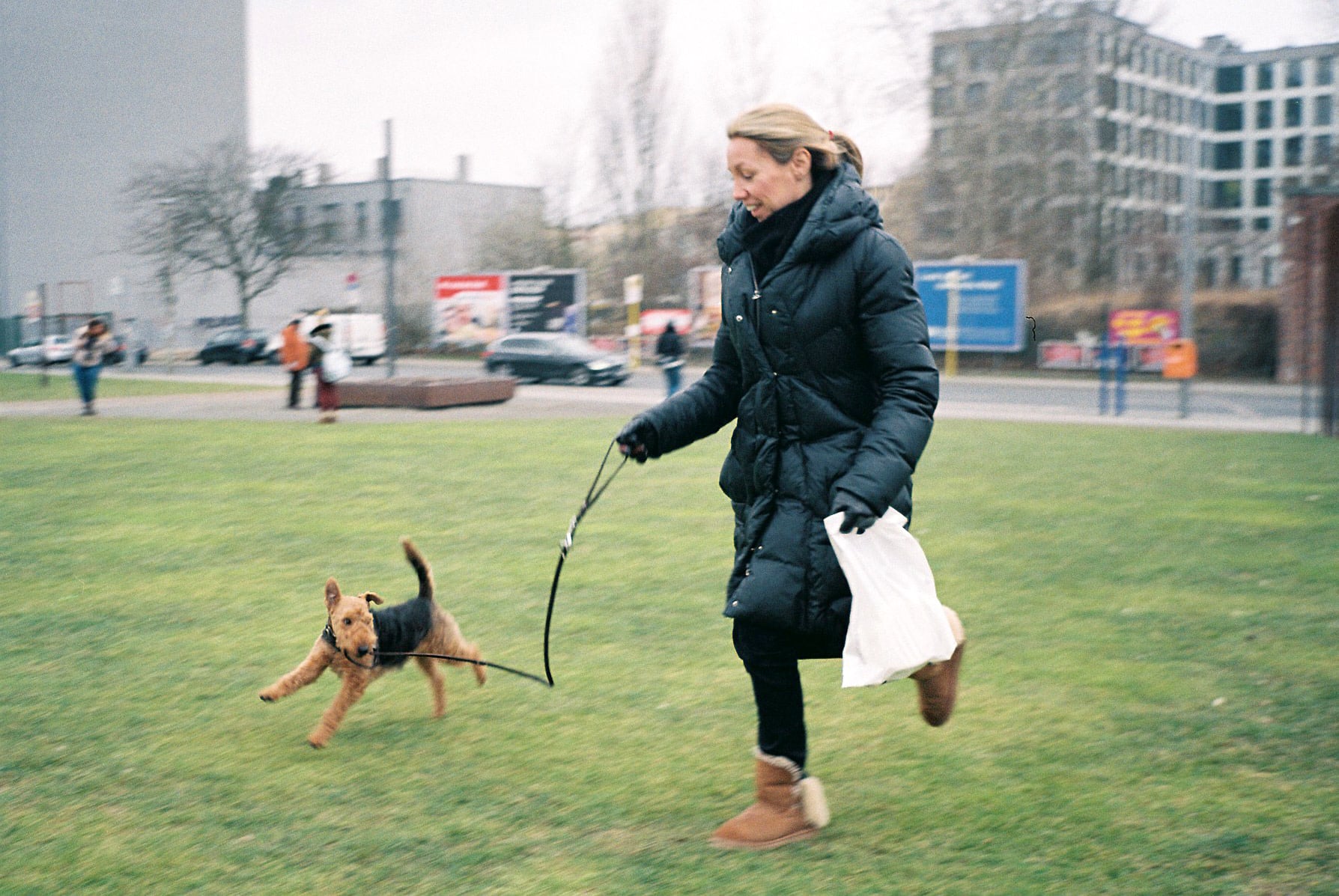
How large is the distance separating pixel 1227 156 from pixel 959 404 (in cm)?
8934

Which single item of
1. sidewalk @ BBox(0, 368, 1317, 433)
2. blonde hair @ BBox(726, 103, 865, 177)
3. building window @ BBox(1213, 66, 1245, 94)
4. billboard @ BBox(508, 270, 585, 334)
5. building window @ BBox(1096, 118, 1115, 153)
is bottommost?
sidewalk @ BBox(0, 368, 1317, 433)

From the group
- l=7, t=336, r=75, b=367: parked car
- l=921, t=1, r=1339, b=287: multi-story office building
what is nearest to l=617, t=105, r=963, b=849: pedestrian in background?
l=921, t=1, r=1339, b=287: multi-story office building

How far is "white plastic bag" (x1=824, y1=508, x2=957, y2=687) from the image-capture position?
326cm

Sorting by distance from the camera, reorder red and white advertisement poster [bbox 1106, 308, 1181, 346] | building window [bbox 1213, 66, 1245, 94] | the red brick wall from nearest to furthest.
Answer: the red brick wall < red and white advertisement poster [bbox 1106, 308, 1181, 346] < building window [bbox 1213, 66, 1245, 94]

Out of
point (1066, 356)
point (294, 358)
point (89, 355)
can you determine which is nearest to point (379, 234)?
point (1066, 356)

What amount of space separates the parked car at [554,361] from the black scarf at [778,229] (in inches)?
1155

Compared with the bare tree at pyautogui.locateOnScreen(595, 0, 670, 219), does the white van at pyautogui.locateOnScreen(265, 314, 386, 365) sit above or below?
below

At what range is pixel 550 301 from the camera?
44.0 m

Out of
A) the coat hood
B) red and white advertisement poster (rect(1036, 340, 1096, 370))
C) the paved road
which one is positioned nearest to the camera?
the coat hood

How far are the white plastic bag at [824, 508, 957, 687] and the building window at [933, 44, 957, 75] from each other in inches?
1570

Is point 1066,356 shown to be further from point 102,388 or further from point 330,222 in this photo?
point 330,222

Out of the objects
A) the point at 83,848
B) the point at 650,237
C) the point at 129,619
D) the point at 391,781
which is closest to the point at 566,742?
the point at 391,781

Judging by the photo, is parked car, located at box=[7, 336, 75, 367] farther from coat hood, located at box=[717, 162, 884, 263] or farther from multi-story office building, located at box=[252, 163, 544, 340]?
coat hood, located at box=[717, 162, 884, 263]

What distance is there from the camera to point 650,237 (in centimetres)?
4953
